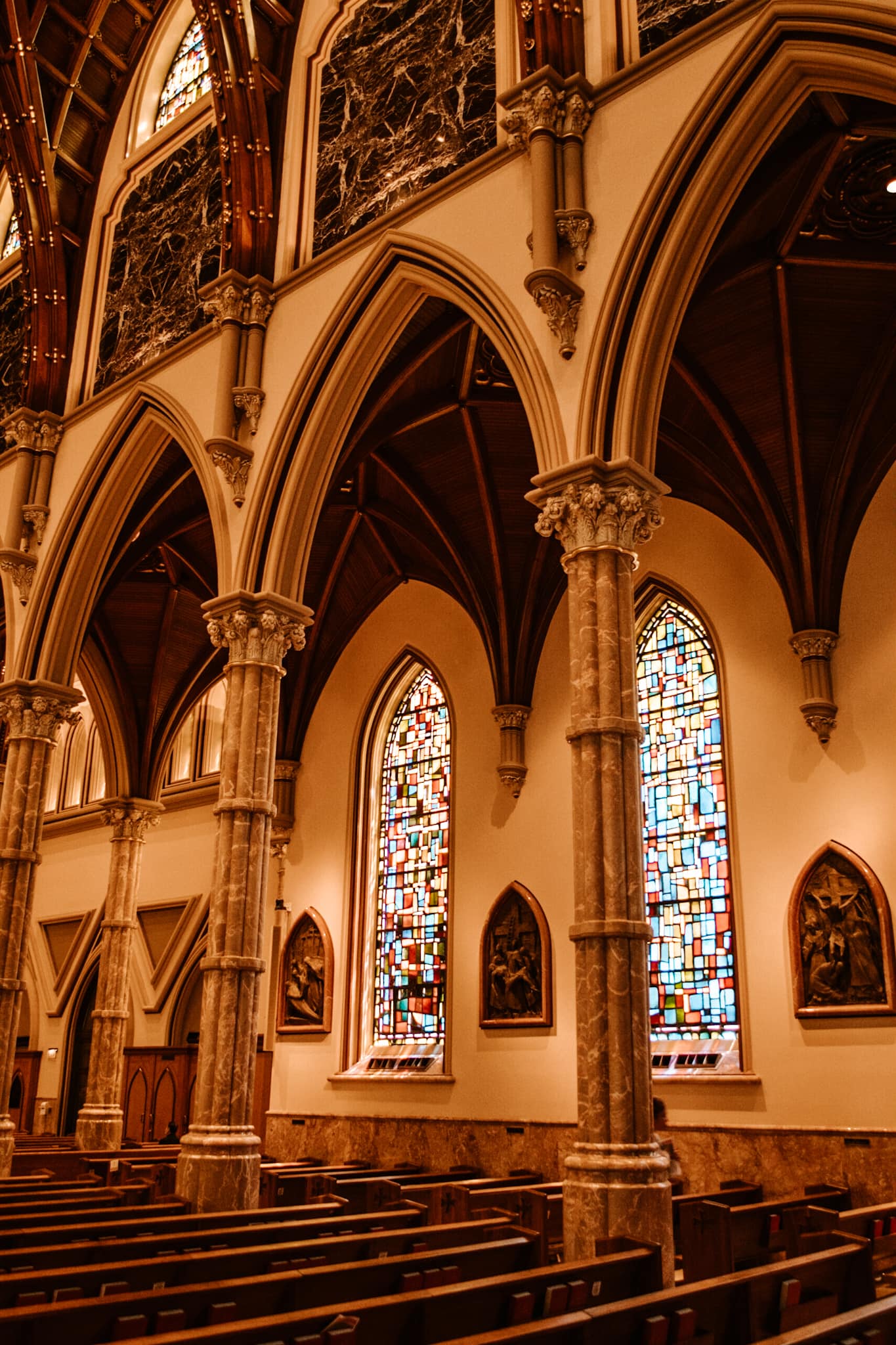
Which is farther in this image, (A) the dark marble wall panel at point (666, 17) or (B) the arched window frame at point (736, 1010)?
(B) the arched window frame at point (736, 1010)

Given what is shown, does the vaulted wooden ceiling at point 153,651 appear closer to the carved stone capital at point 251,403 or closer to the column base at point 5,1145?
the carved stone capital at point 251,403

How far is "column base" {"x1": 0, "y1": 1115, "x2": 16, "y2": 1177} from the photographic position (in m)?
11.2

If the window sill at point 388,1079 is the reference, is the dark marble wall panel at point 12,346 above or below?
above

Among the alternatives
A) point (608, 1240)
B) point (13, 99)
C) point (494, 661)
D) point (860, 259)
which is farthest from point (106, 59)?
point (608, 1240)

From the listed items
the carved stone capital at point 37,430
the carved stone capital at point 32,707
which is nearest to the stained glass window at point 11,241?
the carved stone capital at point 37,430

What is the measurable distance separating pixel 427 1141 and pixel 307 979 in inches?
115

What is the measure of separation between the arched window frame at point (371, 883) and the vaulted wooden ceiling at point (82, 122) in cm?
582

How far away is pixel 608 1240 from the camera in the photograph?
5.45 m

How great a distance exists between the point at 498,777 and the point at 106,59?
1020 cm

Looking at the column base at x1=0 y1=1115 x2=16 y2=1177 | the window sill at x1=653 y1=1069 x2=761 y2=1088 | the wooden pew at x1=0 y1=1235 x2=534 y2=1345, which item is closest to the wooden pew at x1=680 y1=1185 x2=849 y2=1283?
the wooden pew at x1=0 y1=1235 x2=534 y2=1345

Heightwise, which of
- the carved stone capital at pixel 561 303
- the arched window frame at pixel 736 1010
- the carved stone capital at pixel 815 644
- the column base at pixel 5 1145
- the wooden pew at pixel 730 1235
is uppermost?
the carved stone capital at pixel 561 303

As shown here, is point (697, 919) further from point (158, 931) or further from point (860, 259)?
point (158, 931)

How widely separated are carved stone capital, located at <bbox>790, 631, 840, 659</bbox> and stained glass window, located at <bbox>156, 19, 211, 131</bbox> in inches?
364

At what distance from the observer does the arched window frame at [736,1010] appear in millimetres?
11766
